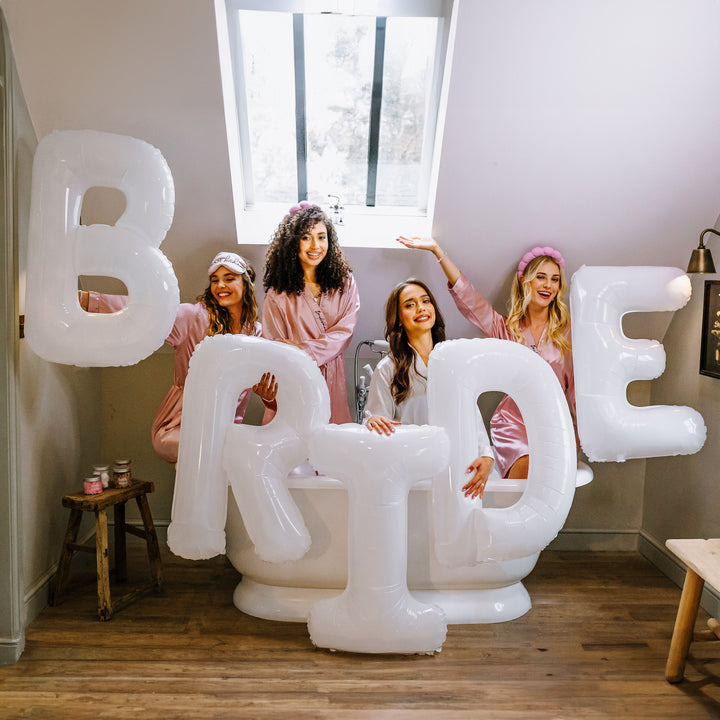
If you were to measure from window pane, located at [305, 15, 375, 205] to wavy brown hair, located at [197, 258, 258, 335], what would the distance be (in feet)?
2.28

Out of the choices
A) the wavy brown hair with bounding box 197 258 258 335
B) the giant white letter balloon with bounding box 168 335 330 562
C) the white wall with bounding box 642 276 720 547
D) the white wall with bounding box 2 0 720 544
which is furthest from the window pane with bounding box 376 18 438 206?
the white wall with bounding box 642 276 720 547

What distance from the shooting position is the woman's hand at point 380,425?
99.0 inches

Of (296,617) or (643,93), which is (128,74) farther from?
(296,617)

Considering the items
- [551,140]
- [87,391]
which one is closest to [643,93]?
[551,140]

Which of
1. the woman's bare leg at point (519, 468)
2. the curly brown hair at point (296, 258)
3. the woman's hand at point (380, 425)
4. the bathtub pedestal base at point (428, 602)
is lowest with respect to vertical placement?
the bathtub pedestal base at point (428, 602)

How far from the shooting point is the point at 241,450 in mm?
2580

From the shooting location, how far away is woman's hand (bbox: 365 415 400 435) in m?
2.52

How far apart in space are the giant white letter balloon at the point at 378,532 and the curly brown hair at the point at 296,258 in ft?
2.81

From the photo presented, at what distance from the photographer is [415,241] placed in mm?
3156

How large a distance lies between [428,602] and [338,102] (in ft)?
7.72

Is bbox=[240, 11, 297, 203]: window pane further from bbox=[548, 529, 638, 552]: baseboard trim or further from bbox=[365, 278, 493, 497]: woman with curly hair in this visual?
bbox=[548, 529, 638, 552]: baseboard trim

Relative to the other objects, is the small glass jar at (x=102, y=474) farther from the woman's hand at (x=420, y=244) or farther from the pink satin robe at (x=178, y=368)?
the woman's hand at (x=420, y=244)

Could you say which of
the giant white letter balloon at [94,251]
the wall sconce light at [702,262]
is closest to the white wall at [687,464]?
the wall sconce light at [702,262]

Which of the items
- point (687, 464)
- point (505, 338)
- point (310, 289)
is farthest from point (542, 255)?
point (687, 464)
